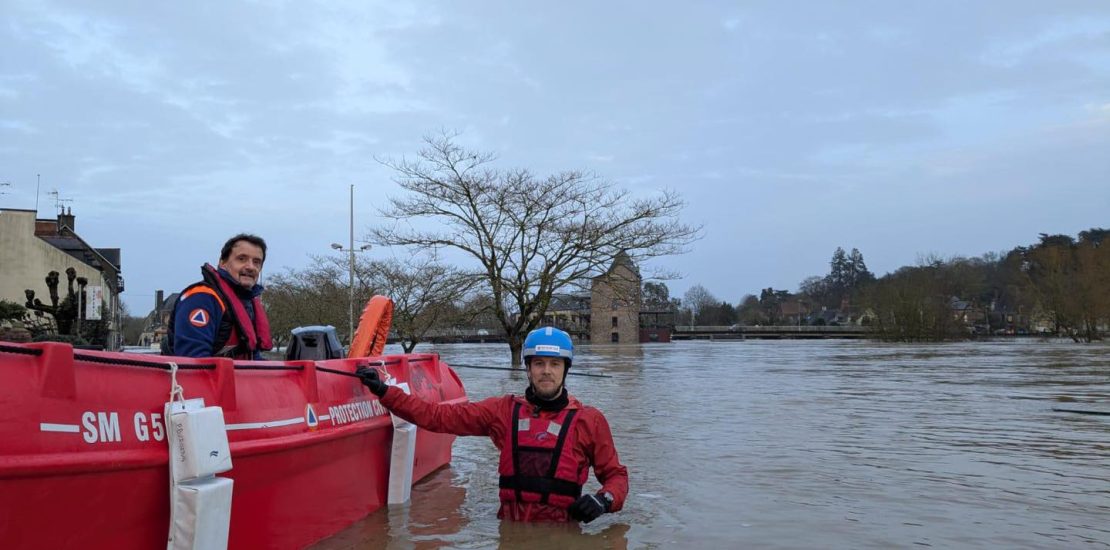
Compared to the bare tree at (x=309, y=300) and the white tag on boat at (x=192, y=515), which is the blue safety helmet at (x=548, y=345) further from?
the bare tree at (x=309, y=300)

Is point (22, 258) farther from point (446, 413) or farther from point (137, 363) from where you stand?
point (137, 363)

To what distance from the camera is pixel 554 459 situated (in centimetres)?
486

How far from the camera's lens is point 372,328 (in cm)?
725

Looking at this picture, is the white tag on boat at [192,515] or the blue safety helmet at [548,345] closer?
the white tag on boat at [192,515]

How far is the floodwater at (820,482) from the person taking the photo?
18.0ft

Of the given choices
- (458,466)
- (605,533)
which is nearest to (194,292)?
(605,533)

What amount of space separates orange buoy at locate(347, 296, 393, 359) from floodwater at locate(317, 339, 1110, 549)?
123 centimetres

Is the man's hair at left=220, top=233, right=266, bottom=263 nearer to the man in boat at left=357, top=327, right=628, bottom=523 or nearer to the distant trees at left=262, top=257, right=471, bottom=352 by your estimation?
the man in boat at left=357, top=327, right=628, bottom=523

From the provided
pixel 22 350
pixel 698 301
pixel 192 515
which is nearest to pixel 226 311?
pixel 192 515

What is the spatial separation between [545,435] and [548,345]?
534mm

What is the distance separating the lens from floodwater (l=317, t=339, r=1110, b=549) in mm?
5492

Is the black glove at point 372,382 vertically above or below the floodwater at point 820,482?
above

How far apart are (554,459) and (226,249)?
7.44ft

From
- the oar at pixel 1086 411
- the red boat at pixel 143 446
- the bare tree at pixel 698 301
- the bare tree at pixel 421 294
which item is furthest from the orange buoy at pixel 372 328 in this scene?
the bare tree at pixel 698 301
